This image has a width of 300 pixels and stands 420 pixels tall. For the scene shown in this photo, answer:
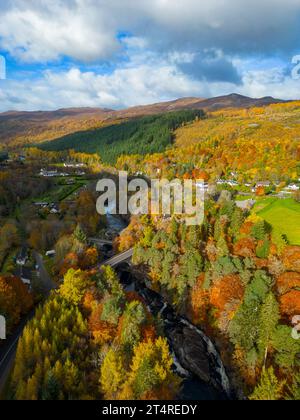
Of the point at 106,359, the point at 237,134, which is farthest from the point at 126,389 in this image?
the point at 237,134

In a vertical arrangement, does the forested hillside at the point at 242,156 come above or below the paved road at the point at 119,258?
above

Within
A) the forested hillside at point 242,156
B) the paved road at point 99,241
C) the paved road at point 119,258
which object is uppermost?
the forested hillside at point 242,156

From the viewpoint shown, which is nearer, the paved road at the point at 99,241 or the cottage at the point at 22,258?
the cottage at the point at 22,258

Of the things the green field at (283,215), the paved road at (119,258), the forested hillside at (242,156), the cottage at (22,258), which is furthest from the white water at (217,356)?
the forested hillside at (242,156)

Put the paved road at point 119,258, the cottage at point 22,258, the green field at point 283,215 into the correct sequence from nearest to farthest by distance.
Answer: the green field at point 283,215
the cottage at point 22,258
the paved road at point 119,258

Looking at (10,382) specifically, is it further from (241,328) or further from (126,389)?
(241,328)

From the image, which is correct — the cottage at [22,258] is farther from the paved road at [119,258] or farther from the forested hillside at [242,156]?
the forested hillside at [242,156]

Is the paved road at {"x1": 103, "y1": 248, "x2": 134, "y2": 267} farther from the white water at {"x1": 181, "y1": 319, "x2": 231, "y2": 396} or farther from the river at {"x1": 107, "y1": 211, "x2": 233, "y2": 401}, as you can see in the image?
the white water at {"x1": 181, "y1": 319, "x2": 231, "y2": 396}

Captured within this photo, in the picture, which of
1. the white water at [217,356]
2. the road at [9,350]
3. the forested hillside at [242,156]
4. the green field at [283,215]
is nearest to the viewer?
the road at [9,350]
